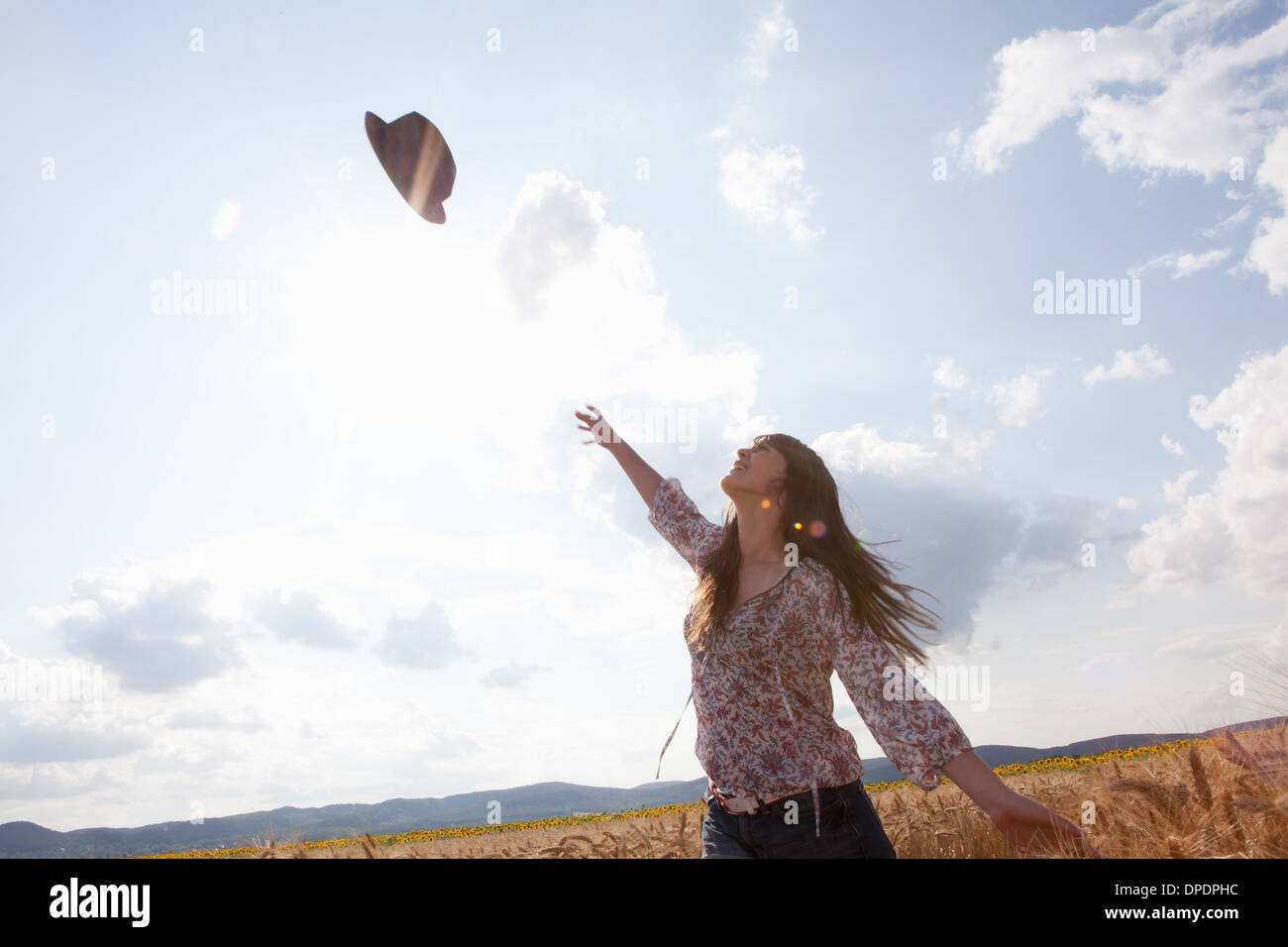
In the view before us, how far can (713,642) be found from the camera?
3811mm

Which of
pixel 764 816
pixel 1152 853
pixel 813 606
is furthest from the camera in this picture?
pixel 813 606

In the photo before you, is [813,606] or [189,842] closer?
[813,606]

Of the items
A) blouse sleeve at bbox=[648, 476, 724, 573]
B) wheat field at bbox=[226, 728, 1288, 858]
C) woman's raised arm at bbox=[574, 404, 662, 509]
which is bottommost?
wheat field at bbox=[226, 728, 1288, 858]

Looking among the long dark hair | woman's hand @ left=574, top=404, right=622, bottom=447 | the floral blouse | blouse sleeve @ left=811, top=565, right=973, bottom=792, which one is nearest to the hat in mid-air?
woman's hand @ left=574, top=404, right=622, bottom=447

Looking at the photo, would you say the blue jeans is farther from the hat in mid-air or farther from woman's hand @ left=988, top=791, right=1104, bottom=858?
the hat in mid-air

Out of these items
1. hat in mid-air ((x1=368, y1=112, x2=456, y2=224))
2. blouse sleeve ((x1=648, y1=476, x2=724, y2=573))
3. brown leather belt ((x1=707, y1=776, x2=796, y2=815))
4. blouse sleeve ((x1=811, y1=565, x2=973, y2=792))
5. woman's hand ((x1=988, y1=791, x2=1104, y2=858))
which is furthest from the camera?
hat in mid-air ((x1=368, y1=112, x2=456, y2=224))

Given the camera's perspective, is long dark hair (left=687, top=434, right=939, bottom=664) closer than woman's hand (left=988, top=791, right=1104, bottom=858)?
No

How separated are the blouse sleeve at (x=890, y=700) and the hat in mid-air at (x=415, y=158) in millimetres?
4830

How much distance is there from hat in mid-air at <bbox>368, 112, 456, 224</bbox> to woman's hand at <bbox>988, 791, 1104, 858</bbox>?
5817 millimetres

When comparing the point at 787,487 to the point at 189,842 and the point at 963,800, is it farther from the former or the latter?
the point at 189,842

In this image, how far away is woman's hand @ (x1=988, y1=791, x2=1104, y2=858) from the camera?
2668 mm
